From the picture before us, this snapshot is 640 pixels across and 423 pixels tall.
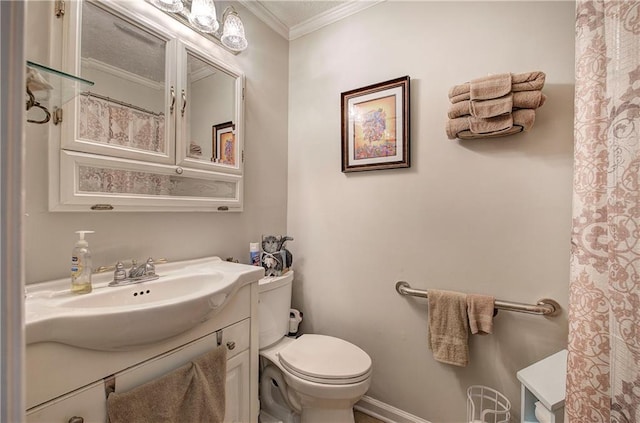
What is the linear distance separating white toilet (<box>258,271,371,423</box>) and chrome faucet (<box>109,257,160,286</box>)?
1.62 feet

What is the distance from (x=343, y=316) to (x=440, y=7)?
1.79 m

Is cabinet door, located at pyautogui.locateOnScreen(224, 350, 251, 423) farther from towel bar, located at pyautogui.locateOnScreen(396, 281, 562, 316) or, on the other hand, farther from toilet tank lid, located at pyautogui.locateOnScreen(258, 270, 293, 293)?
towel bar, located at pyautogui.locateOnScreen(396, 281, 562, 316)

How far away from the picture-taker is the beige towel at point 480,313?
3.96 ft

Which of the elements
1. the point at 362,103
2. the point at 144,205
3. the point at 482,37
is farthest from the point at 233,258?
the point at 482,37

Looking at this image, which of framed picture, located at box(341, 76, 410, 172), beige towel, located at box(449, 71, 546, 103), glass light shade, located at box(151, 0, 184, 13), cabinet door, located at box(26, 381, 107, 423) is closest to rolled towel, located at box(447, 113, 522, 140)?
beige towel, located at box(449, 71, 546, 103)

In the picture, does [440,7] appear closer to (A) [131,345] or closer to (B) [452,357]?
(B) [452,357]

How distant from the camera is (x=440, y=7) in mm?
1392

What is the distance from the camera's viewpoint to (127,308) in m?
0.72

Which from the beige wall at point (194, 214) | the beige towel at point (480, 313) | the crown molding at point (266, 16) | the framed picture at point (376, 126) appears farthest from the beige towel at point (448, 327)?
the crown molding at point (266, 16)

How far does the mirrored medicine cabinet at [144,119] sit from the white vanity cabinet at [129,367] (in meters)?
0.53

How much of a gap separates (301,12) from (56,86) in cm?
147

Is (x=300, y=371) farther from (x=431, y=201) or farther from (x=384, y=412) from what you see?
(x=431, y=201)

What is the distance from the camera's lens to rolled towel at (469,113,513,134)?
113cm

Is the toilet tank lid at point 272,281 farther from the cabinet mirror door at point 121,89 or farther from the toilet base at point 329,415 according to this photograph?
the cabinet mirror door at point 121,89
